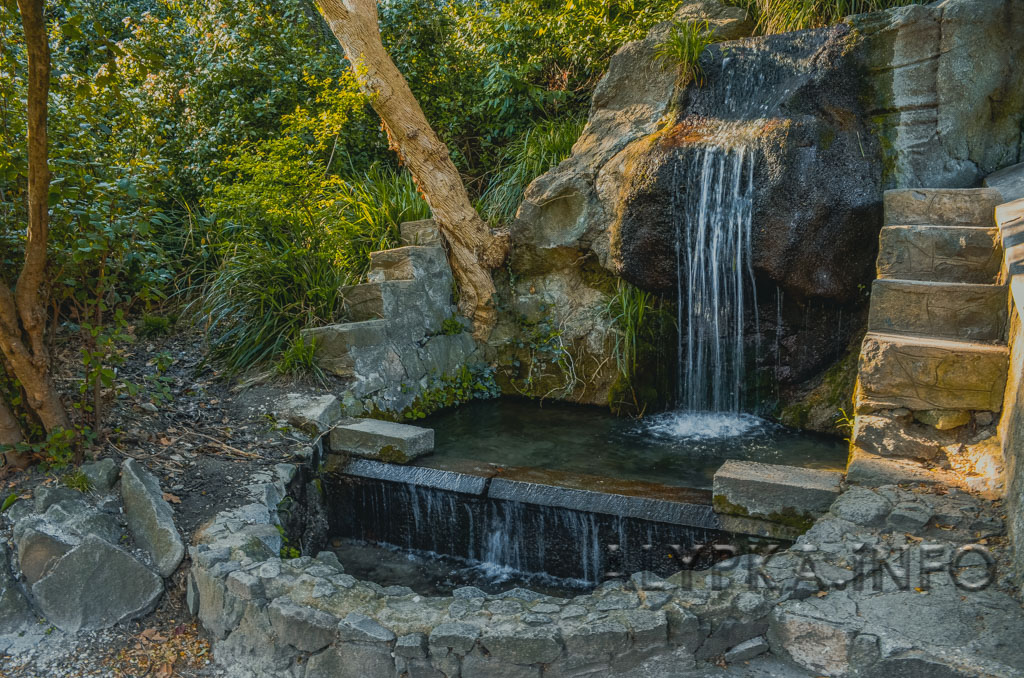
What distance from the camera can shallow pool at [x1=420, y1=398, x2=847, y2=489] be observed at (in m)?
4.30

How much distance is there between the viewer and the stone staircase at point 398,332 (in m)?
4.99

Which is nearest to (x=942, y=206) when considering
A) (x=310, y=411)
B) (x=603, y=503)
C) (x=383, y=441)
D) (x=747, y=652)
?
(x=603, y=503)

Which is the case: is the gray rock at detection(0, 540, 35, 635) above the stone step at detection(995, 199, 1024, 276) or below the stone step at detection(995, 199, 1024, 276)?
below

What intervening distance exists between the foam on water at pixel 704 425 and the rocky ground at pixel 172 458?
7.56ft

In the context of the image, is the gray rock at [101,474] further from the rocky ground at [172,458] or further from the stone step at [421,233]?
the stone step at [421,233]

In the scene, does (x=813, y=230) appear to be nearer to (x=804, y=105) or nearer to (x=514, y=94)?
(x=804, y=105)

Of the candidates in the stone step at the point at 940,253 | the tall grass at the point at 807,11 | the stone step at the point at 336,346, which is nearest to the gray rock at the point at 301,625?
the stone step at the point at 336,346

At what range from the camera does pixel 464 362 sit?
5.93 metres

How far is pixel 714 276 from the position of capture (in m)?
5.05

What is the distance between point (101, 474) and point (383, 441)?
1.43 metres

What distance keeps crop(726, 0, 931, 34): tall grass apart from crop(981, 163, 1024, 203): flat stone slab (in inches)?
55.7

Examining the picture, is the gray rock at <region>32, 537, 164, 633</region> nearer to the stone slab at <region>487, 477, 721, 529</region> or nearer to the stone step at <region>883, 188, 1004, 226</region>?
the stone slab at <region>487, 477, 721, 529</region>

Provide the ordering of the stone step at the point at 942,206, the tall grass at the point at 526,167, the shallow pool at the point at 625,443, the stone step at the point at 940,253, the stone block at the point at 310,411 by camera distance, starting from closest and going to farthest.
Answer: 1. the stone step at the point at 940,253
2. the stone step at the point at 942,206
3. the shallow pool at the point at 625,443
4. the stone block at the point at 310,411
5. the tall grass at the point at 526,167

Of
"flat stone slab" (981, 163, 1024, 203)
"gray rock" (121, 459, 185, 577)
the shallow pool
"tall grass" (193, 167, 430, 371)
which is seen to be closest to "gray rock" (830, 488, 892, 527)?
the shallow pool
